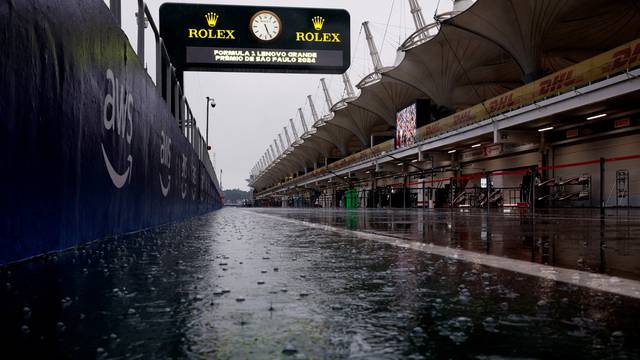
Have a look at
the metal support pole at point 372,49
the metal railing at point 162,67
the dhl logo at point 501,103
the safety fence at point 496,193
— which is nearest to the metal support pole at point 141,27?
the metal railing at point 162,67

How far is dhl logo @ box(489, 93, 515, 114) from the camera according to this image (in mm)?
26828

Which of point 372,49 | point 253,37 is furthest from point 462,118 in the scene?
point 372,49

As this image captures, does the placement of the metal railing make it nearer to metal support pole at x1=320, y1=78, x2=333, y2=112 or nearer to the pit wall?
the pit wall

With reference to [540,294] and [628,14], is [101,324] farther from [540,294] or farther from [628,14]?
[628,14]

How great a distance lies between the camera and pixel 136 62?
247 inches

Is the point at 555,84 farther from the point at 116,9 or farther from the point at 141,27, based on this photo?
the point at 116,9

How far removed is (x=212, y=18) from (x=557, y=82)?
16243 mm

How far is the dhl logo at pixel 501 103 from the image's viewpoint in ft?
88.0

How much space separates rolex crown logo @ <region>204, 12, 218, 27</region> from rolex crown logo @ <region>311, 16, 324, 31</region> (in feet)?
11.2

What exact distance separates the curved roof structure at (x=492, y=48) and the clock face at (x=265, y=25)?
1820 centimetres

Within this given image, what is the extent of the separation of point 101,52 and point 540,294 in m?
4.37

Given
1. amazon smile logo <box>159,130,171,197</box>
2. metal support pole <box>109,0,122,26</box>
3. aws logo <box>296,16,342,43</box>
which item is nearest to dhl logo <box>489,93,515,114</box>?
aws logo <box>296,16,342,43</box>

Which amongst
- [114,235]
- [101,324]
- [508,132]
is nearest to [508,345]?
[101,324]

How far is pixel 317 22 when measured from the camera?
685 inches
